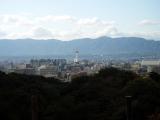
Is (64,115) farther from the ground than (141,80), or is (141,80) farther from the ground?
(141,80)

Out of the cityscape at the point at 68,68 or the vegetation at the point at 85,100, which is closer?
the vegetation at the point at 85,100

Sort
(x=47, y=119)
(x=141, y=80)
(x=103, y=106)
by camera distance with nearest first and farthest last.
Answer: (x=47, y=119)
(x=103, y=106)
(x=141, y=80)

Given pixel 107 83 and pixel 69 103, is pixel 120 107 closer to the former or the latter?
pixel 69 103

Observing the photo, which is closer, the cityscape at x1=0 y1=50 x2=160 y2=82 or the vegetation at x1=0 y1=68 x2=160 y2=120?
the vegetation at x1=0 y1=68 x2=160 y2=120

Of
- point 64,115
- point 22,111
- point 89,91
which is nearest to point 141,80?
point 89,91

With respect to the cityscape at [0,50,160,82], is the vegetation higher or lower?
higher

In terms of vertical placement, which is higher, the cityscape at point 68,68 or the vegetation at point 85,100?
the vegetation at point 85,100

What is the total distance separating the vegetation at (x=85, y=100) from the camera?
2142 centimetres

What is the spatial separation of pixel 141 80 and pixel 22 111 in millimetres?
7615

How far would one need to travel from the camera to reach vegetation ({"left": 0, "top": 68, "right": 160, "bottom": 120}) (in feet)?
70.3

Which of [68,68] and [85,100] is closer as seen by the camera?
[85,100]

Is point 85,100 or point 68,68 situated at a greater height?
point 85,100

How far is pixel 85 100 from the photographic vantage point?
25.4 metres

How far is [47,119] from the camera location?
815 inches
